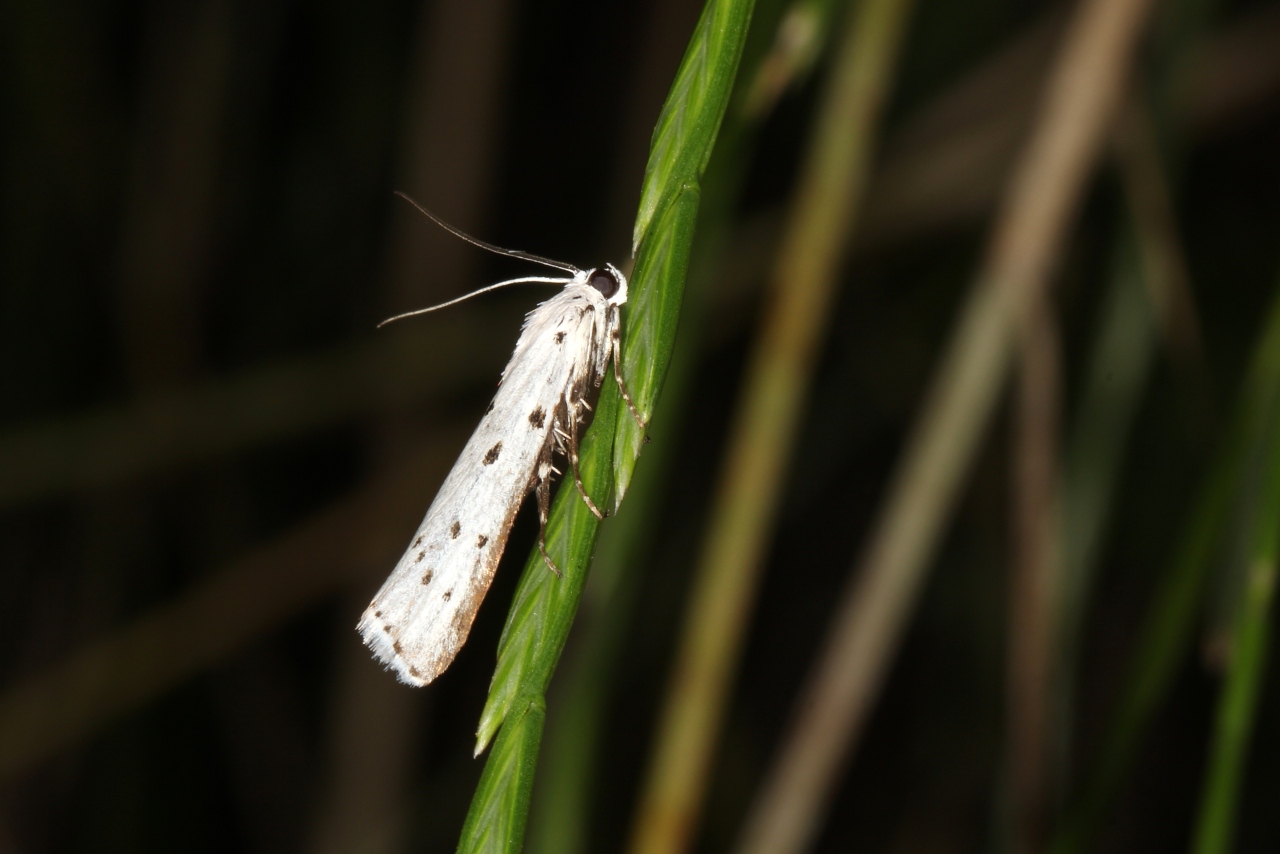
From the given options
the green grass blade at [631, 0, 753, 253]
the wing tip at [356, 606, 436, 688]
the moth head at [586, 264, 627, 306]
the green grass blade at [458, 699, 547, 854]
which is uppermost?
the green grass blade at [631, 0, 753, 253]

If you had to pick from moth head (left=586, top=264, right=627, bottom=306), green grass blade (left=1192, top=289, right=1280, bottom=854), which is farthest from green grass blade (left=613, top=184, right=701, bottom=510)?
green grass blade (left=1192, top=289, right=1280, bottom=854)

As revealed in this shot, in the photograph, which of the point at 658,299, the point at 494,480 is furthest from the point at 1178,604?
the point at 494,480

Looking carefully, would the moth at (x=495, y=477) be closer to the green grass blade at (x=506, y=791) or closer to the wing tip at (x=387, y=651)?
the wing tip at (x=387, y=651)

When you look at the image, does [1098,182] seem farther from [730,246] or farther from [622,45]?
[622,45]

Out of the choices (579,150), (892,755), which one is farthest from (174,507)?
(892,755)

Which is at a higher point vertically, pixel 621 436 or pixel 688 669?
pixel 621 436

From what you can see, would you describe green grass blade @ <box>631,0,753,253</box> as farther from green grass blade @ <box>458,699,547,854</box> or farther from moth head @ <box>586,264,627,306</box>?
moth head @ <box>586,264,627,306</box>

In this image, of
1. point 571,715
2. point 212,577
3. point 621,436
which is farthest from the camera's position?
point 212,577
